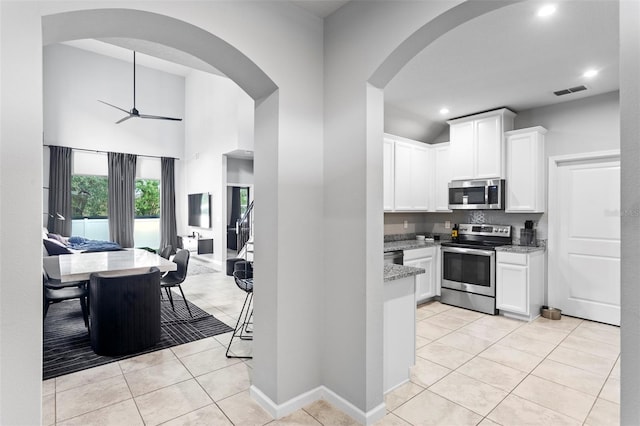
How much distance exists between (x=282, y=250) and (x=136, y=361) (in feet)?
6.37

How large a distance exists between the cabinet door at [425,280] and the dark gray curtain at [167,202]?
22.4 ft

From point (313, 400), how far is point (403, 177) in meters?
3.40

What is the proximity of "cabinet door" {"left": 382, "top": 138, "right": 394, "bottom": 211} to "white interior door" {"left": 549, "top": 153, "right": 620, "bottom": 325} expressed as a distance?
6.71 ft

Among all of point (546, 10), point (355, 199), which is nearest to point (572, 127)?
point (546, 10)

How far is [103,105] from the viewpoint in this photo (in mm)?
8117

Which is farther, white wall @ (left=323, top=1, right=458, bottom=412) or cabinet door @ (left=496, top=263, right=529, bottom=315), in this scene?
cabinet door @ (left=496, top=263, right=529, bottom=315)

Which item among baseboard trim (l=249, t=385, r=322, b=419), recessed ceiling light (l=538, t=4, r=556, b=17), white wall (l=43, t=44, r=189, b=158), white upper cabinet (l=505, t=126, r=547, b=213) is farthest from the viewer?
white wall (l=43, t=44, r=189, b=158)

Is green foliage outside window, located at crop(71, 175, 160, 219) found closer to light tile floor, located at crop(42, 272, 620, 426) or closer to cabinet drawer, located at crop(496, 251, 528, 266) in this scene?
light tile floor, located at crop(42, 272, 620, 426)

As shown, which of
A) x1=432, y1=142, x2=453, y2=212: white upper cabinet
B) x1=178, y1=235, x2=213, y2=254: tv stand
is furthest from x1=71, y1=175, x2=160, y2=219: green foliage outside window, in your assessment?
x1=432, y1=142, x2=453, y2=212: white upper cabinet

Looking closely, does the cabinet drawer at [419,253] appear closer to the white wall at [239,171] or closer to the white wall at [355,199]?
the white wall at [355,199]

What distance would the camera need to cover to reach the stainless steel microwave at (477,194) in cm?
446

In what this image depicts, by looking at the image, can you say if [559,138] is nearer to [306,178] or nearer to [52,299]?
[306,178]

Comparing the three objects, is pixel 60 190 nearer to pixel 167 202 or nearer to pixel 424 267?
pixel 167 202

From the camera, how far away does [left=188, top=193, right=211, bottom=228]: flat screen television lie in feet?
25.8
